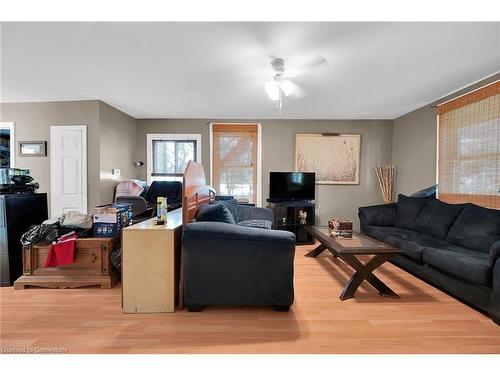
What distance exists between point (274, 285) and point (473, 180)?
3.03 m

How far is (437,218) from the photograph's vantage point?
290cm

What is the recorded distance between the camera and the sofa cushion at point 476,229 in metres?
2.25

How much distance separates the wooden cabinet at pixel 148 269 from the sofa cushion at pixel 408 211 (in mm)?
3331

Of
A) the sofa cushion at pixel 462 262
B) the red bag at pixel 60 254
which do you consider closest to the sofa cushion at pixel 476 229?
the sofa cushion at pixel 462 262

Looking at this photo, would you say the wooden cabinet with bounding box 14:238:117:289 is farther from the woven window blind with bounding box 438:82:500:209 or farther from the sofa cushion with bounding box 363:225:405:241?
the woven window blind with bounding box 438:82:500:209

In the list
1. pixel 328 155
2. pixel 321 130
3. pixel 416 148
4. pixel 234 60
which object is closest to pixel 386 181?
pixel 416 148

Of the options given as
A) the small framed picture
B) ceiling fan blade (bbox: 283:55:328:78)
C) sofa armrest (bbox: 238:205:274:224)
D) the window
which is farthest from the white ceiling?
sofa armrest (bbox: 238:205:274:224)

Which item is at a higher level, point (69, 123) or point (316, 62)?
point (316, 62)

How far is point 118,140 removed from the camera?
4.09 m

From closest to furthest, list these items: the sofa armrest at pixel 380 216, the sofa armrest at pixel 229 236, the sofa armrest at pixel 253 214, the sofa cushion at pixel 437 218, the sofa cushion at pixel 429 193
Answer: the sofa armrest at pixel 229 236 → the sofa cushion at pixel 437 218 → the sofa armrest at pixel 253 214 → the sofa cushion at pixel 429 193 → the sofa armrest at pixel 380 216

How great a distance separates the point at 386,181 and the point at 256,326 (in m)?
4.09

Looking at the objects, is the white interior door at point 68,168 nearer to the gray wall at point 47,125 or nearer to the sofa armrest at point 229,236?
the gray wall at point 47,125

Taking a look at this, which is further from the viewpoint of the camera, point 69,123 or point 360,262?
point 69,123

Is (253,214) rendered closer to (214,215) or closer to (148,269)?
(214,215)
